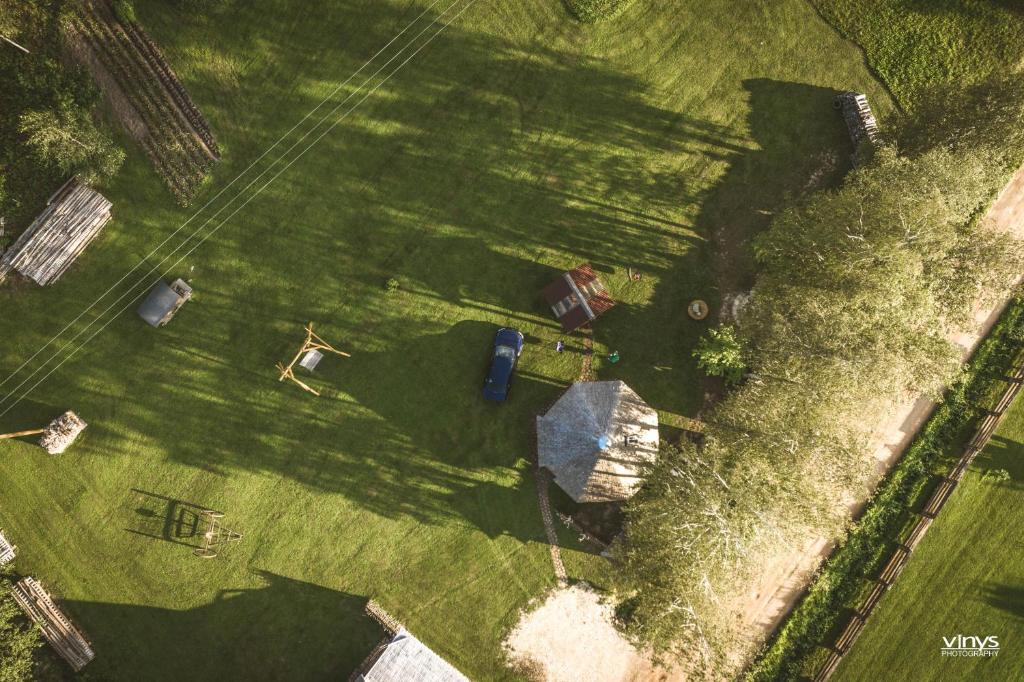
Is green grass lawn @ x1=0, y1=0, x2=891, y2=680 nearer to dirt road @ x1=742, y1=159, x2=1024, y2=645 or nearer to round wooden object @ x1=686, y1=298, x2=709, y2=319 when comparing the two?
round wooden object @ x1=686, y1=298, x2=709, y2=319


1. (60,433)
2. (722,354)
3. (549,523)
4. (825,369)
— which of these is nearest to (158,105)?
(60,433)

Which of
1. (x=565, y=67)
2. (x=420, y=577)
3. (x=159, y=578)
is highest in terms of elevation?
(x=565, y=67)

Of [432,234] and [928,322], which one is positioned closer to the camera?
[928,322]

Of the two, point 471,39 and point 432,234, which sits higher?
point 471,39

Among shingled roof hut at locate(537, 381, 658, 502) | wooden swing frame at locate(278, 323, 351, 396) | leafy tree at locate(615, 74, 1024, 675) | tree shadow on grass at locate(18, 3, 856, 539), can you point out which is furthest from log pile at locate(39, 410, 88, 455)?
leafy tree at locate(615, 74, 1024, 675)

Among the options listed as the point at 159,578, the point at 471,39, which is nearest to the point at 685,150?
the point at 471,39

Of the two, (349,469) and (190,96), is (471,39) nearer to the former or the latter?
(190,96)

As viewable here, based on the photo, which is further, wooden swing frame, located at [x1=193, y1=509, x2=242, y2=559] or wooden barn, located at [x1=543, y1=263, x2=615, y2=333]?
wooden swing frame, located at [x1=193, y1=509, x2=242, y2=559]
